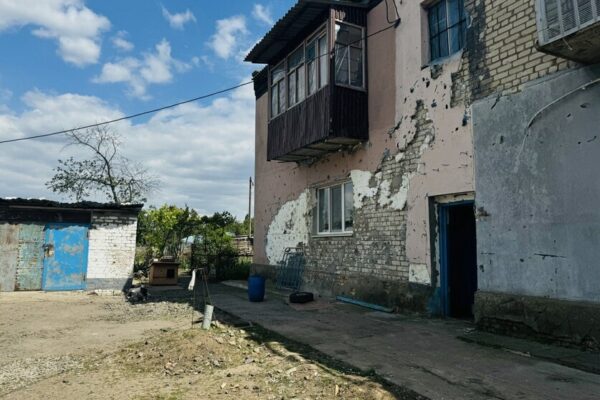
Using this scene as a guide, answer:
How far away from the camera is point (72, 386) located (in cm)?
468

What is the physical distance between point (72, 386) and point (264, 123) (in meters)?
11.7

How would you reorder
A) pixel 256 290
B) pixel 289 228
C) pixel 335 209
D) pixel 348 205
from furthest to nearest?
pixel 289 228, pixel 335 209, pixel 348 205, pixel 256 290

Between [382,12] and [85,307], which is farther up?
[382,12]

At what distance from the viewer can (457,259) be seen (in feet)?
26.6

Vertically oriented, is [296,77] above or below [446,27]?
above

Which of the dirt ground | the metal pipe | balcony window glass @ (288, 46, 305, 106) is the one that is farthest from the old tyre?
balcony window glass @ (288, 46, 305, 106)

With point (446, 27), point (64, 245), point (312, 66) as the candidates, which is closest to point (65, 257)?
point (64, 245)

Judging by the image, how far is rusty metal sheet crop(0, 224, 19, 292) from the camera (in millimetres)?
12523

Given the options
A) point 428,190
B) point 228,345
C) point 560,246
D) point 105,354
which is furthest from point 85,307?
point 560,246

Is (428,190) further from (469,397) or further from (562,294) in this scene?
(469,397)

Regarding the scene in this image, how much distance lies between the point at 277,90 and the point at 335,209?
3984 millimetres

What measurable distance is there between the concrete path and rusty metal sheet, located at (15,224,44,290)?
7606 mm

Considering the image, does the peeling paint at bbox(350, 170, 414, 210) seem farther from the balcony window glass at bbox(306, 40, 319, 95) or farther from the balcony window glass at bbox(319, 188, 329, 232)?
the balcony window glass at bbox(306, 40, 319, 95)

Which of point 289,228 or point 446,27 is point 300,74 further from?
point 289,228
